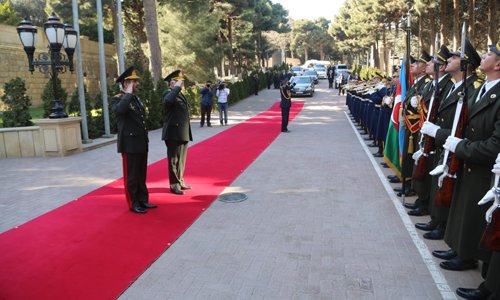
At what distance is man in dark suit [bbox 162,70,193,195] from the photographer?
22.0 feet

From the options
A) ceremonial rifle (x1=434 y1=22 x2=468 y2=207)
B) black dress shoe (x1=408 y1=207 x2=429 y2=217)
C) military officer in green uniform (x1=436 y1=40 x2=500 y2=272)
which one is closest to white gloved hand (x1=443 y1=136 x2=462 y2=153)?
military officer in green uniform (x1=436 y1=40 x2=500 y2=272)

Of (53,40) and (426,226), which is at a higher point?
(53,40)

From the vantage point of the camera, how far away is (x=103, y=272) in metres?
4.16

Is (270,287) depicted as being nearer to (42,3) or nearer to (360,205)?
(360,205)

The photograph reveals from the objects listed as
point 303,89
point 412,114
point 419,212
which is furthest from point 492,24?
point 419,212

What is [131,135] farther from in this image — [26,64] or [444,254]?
[26,64]

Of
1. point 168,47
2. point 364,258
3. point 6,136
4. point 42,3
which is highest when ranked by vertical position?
point 42,3

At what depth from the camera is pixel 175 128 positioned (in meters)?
6.80

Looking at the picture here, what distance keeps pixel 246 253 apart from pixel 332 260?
931mm

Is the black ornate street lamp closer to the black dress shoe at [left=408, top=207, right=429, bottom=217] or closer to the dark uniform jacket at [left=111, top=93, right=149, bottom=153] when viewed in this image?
the dark uniform jacket at [left=111, top=93, right=149, bottom=153]

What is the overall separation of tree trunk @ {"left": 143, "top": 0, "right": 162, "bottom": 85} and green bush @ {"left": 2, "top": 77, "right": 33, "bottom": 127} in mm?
7099

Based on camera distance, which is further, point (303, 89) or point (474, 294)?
point (303, 89)

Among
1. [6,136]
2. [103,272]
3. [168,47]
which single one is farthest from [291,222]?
[168,47]

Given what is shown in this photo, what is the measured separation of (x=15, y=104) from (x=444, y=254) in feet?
37.2
